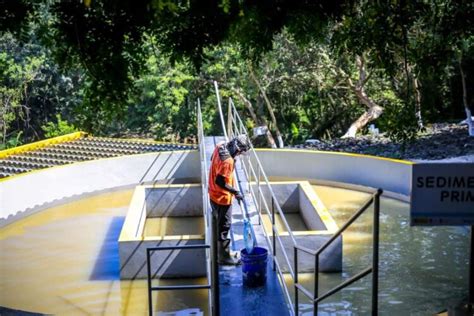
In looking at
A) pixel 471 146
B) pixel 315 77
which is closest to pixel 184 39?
pixel 471 146

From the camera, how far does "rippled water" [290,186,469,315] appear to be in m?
7.82

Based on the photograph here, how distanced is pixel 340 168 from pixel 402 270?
6528mm

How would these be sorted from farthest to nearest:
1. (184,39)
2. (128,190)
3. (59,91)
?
1. (59,91)
2. (128,190)
3. (184,39)

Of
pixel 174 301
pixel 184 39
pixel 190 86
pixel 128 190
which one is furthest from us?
pixel 190 86

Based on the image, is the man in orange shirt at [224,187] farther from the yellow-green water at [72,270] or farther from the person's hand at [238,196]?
the yellow-green water at [72,270]

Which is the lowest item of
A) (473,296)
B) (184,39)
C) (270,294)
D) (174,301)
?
(174,301)

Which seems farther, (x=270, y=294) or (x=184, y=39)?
(x=270, y=294)

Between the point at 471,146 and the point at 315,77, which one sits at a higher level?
the point at 315,77

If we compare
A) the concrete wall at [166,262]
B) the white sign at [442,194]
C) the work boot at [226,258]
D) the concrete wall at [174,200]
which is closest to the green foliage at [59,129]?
the concrete wall at [174,200]

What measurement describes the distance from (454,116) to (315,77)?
21.4 ft

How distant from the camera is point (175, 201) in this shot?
12555 mm

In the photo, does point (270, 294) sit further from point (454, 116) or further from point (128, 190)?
point (454, 116)

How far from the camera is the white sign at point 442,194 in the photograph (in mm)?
2969

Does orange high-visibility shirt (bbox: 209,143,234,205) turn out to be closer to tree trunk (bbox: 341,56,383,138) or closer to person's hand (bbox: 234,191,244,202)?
person's hand (bbox: 234,191,244,202)
